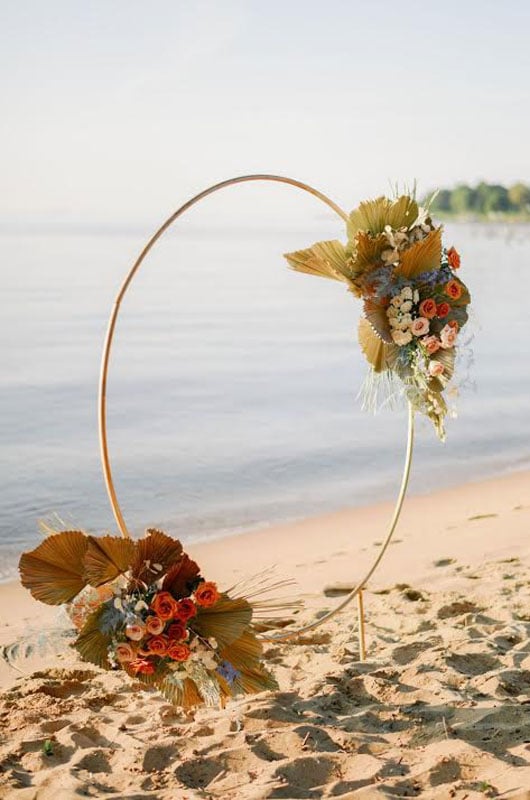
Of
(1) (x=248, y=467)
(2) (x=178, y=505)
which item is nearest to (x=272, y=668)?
(2) (x=178, y=505)

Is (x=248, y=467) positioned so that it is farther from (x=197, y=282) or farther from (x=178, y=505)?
(x=197, y=282)

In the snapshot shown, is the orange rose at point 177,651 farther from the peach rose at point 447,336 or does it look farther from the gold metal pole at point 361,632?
the peach rose at point 447,336

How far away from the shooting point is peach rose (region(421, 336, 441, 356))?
4191 millimetres

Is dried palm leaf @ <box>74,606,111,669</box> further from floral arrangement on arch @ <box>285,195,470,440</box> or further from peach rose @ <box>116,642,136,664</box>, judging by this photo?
floral arrangement on arch @ <box>285,195,470,440</box>

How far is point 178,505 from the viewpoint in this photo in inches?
305

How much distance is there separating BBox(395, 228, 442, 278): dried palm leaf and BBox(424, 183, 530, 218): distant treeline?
70.2m

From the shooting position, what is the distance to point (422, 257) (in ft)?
13.9

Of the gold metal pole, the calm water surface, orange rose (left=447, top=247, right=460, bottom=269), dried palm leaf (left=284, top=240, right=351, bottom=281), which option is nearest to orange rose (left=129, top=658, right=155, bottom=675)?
the gold metal pole

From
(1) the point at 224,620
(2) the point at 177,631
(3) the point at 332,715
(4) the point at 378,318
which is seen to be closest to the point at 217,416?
(4) the point at 378,318

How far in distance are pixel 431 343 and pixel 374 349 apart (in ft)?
0.88

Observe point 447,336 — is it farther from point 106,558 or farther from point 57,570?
point 57,570

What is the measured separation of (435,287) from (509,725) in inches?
68.5

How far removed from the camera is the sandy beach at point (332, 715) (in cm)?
331

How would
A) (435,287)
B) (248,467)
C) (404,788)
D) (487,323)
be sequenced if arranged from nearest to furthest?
(404,788) → (435,287) → (248,467) → (487,323)
